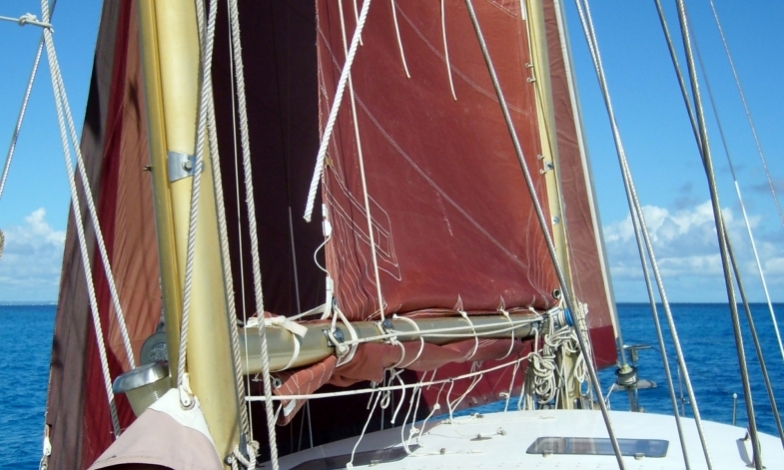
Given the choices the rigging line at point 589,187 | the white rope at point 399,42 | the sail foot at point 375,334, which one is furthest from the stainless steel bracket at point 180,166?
the rigging line at point 589,187

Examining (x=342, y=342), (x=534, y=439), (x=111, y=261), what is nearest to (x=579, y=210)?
(x=534, y=439)

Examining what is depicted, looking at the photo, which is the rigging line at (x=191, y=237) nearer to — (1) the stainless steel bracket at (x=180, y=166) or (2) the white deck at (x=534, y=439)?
(1) the stainless steel bracket at (x=180, y=166)

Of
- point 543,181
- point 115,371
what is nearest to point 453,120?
point 543,181

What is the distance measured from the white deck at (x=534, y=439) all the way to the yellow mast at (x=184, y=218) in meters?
1.13

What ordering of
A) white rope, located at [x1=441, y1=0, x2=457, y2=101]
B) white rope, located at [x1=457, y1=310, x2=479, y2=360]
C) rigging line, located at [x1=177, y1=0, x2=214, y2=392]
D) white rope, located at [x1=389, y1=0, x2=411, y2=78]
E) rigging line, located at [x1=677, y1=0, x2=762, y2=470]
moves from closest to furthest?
1. rigging line, located at [x1=177, y1=0, x2=214, y2=392]
2. rigging line, located at [x1=677, y1=0, x2=762, y2=470]
3. white rope, located at [x1=457, y1=310, x2=479, y2=360]
4. white rope, located at [x1=389, y1=0, x2=411, y2=78]
5. white rope, located at [x1=441, y1=0, x2=457, y2=101]

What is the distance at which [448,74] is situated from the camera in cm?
339

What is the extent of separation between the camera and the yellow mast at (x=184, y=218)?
1.54 metres

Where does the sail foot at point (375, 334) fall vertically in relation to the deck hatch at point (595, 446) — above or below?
above

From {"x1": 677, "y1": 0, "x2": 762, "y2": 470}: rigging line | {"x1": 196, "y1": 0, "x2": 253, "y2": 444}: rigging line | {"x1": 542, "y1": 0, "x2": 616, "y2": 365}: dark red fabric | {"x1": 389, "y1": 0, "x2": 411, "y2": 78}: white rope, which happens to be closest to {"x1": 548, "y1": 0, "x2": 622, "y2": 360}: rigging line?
{"x1": 542, "y1": 0, "x2": 616, "y2": 365}: dark red fabric

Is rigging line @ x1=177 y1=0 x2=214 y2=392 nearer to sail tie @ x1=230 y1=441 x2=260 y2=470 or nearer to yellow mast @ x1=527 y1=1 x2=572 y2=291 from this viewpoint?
sail tie @ x1=230 y1=441 x2=260 y2=470

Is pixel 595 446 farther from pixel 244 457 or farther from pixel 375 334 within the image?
pixel 244 457

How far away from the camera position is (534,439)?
2.77m

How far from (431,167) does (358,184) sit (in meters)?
0.60

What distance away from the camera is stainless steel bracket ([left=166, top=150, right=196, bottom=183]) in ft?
5.12
